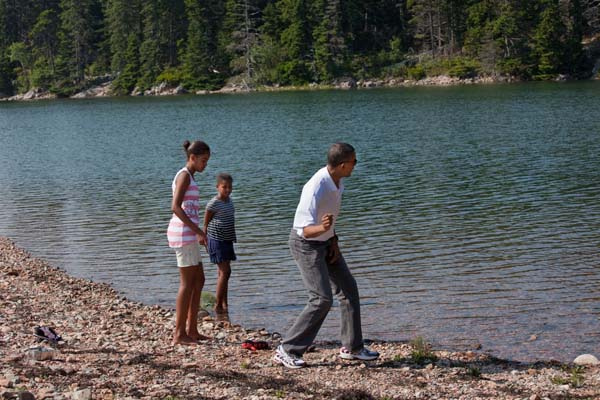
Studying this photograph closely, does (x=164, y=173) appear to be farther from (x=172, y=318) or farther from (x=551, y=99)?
(x=551, y=99)

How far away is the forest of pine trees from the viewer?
341 feet

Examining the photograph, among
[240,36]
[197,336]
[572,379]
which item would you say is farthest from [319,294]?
[240,36]

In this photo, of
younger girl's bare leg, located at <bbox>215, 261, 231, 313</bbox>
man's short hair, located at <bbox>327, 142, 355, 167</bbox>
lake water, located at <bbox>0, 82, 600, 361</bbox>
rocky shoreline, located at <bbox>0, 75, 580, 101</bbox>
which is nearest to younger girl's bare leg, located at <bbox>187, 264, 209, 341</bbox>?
younger girl's bare leg, located at <bbox>215, 261, 231, 313</bbox>

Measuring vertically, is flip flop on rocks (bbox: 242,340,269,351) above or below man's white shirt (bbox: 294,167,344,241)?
below

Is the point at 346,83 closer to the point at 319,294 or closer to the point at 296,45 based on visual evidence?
the point at 296,45

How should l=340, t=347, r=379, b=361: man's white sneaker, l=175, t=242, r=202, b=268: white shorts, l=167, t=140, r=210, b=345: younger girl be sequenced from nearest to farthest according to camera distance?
l=340, t=347, r=379, b=361: man's white sneaker → l=167, t=140, r=210, b=345: younger girl → l=175, t=242, r=202, b=268: white shorts

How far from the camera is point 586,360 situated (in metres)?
9.73

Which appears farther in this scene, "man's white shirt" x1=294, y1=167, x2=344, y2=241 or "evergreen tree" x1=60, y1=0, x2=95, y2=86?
"evergreen tree" x1=60, y1=0, x2=95, y2=86

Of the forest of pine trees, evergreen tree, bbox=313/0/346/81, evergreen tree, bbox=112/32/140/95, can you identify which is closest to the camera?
the forest of pine trees

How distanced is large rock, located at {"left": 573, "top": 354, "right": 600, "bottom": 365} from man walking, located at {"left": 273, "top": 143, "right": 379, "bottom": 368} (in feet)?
8.35

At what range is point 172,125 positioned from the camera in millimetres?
64812

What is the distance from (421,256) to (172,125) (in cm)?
5028

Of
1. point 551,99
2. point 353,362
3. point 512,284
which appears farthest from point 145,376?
point 551,99

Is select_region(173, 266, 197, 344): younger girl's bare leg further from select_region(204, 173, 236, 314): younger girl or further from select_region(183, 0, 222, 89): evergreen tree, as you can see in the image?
select_region(183, 0, 222, 89): evergreen tree
